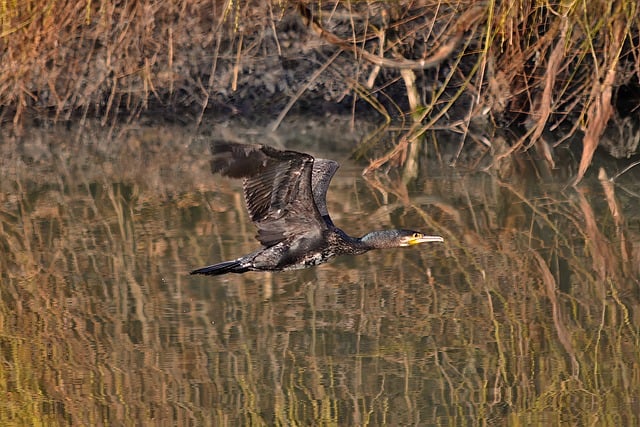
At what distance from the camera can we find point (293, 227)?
7.00 m

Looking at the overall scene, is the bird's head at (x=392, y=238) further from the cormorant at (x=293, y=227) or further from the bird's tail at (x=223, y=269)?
the bird's tail at (x=223, y=269)

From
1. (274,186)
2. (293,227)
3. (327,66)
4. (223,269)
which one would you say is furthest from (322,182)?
(327,66)

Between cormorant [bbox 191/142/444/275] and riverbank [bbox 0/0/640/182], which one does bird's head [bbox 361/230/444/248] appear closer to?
cormorant [bbox 191/142/444/275]

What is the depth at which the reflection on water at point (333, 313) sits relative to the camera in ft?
18.3

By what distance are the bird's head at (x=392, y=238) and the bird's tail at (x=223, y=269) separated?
70cm

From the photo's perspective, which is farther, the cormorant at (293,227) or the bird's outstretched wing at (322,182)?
the bird's outstretched wing at (322,182)

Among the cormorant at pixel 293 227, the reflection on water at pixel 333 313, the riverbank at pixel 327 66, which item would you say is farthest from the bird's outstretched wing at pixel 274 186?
the riverbank at pixel 327 66

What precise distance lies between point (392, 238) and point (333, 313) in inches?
24.8

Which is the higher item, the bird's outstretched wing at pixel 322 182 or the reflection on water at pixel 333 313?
the bird's outstretched wing at pixel 322 182

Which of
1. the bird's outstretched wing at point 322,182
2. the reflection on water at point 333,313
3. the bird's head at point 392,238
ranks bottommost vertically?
the reflection on water at point 333,313

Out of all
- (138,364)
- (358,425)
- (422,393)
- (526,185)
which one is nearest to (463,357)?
(422,393)

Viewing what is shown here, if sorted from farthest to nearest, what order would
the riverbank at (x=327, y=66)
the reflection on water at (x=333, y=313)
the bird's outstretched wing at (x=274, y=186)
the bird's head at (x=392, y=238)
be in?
the riverbank at (x=327, y=66) → the bird's head at (x=392, y=238) → the bird's outstretched wing at (x=274, y=186) → the reflection on water at (x=333, y=313)

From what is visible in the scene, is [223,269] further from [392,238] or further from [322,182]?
[392,238]

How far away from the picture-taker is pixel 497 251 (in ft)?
26.0
